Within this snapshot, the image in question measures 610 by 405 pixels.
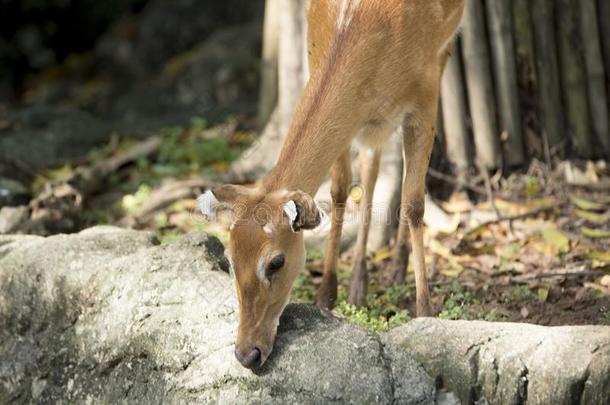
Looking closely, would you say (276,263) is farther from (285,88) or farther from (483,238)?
(285,88)

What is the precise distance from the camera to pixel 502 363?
176 inches

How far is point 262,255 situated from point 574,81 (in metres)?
4.62

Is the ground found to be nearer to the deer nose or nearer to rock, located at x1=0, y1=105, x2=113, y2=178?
rock, located at x1=0, y1=105, x2=113, y2=178

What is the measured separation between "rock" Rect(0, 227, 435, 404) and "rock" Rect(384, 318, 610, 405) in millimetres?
143

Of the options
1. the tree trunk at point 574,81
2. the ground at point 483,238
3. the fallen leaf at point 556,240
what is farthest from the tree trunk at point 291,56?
the fallen leaf at point 556,240

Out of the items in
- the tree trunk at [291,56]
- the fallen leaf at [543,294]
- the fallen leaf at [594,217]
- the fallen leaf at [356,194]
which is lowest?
the fallen leaf at [543,294]

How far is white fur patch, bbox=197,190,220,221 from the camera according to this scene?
481cm

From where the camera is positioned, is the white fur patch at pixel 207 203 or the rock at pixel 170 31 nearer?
the white fur patch at pixel 207 203

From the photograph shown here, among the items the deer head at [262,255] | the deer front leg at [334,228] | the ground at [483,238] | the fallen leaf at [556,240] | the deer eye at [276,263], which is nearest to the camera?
the deer head at [262,255]

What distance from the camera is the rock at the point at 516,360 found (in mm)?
4324

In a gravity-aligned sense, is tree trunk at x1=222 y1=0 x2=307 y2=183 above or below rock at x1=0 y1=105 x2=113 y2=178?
above

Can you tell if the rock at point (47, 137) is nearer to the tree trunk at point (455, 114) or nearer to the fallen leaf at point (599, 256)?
the tree trunk at point (455, 114)

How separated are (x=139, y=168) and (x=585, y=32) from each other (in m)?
4.43

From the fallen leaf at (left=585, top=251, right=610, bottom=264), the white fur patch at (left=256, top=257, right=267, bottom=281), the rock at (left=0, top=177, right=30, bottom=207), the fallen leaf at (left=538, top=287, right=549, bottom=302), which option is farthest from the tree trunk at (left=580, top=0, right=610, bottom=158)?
the rock at (left=0, top=177, right=30, bottom=207)
